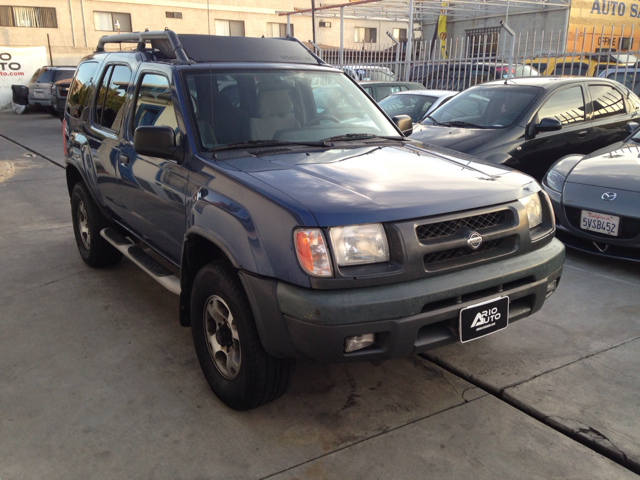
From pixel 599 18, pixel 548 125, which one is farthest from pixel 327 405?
pixel 599 18

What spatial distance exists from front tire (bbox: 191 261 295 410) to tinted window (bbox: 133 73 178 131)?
3.54 ft

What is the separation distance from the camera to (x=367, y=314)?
246 centimetres

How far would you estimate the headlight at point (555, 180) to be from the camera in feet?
17.3

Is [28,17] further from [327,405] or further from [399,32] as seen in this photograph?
[327,405]

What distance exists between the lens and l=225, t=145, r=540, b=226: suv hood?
8.44 ft

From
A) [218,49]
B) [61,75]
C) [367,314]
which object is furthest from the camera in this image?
[61,75]

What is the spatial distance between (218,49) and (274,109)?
65cm

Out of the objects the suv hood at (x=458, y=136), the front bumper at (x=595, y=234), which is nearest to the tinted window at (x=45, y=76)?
the suv hood at (x=458, y=136)

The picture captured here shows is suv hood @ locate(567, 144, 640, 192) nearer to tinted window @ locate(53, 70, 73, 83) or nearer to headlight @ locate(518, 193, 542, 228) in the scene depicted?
headlight @ locate(518, 193, 542, 228)

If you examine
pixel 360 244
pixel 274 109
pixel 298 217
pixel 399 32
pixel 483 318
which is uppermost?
pixel 399 32

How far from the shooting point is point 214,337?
3.07 m

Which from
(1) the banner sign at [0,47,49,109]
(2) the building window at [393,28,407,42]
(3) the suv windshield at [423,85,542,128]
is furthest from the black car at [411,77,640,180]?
(2) the building window at [393,28,407,42]

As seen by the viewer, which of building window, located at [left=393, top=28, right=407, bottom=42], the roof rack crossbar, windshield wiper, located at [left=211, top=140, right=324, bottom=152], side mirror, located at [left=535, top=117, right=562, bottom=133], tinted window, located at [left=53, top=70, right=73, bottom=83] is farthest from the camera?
building window, located at [left=393, top=28, right=407, bottom=42]

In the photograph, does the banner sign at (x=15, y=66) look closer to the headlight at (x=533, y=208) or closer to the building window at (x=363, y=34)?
the building window at (x=363, y=34)
